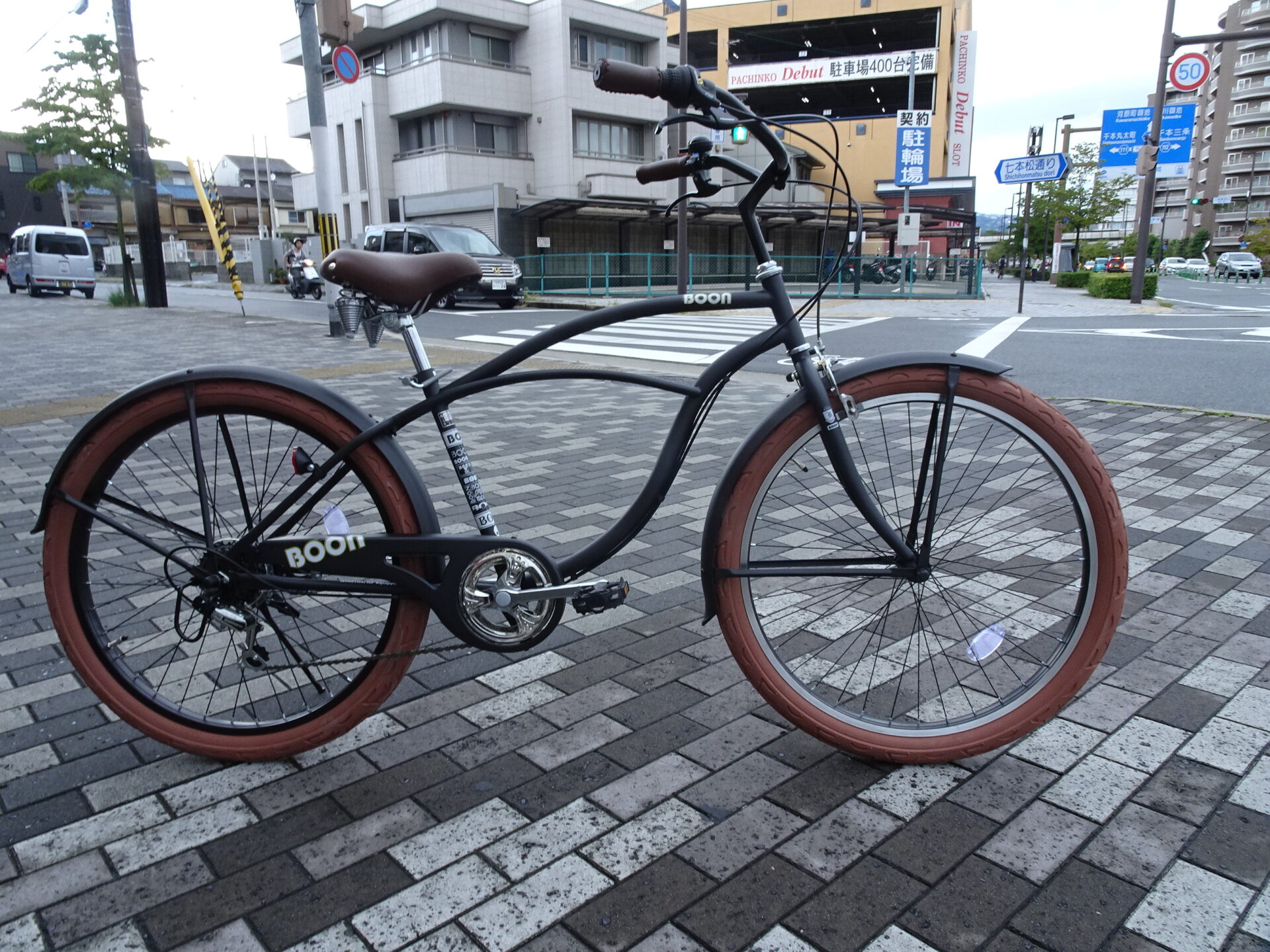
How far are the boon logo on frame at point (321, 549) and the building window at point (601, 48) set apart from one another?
139ft

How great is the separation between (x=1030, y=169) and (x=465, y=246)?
13.0 meters

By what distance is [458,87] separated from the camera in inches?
1542

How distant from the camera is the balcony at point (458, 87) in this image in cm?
3869

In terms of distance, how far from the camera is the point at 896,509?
112 inches

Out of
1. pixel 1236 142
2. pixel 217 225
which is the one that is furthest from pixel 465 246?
pixel 1236 142

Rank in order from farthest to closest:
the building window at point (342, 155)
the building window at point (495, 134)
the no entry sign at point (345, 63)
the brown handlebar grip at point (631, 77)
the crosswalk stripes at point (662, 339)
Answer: the building window at point (342, 155), the building window at point (495, 134), the no entry sign at point (345, 63), the crosswalk stripes at point (662, 339), the brown handlebar grip at point (631, 77)

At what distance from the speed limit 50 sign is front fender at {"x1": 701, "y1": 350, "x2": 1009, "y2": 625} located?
2394 centimetres

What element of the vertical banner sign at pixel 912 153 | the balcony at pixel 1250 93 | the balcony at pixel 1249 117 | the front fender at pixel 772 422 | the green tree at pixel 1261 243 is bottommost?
the front fender at pixel 772 422

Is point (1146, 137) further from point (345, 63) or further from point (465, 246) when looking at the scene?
point (345, 63)

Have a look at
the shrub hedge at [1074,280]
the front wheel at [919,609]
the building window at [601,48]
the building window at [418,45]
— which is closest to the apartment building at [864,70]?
the shrub hedge at [1074,280]

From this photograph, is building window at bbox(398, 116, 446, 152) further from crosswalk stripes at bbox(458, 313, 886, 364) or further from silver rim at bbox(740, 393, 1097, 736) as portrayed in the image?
silver rim at bbox(740, 393, 1097, 736)

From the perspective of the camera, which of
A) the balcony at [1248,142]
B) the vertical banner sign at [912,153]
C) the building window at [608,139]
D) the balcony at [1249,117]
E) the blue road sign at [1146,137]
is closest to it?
the blue road sign at [1146,137]

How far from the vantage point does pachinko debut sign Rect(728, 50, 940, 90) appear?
174 ft

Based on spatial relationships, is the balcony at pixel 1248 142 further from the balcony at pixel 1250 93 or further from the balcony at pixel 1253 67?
the balcony at pixel 1253 67
